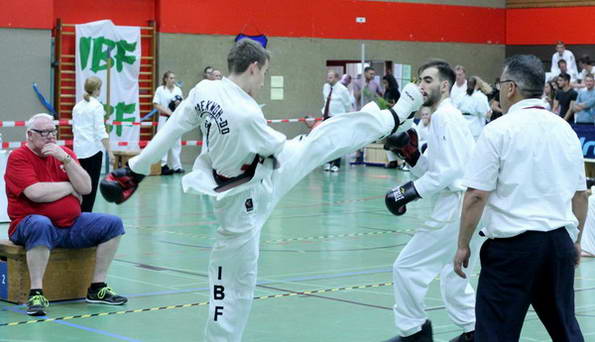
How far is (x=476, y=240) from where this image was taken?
7.18m

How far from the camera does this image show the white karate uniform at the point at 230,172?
19.1ft

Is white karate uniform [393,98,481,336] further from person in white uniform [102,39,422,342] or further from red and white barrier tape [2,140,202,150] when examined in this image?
red and white barrier tape [2,140,202,150]

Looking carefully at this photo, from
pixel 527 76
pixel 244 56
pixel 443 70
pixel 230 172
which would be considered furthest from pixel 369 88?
pixel 527 76

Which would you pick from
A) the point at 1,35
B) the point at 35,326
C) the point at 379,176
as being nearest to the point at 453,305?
the point at 35,326

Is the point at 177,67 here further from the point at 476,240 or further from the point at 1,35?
the point at 476,240

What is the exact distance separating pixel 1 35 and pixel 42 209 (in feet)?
47.6

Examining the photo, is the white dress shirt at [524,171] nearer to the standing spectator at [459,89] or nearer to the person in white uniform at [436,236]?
the person in white uniform at [436,236]

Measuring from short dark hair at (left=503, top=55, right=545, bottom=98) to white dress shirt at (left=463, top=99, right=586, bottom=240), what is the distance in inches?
3.1

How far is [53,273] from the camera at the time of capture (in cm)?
859

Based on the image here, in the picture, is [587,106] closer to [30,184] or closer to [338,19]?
[338,19]

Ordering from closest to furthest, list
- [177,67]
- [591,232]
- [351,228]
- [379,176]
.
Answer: [591,232] → [351,228] → [379,176] → [177,67]

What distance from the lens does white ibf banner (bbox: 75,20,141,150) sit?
2278 centimetres

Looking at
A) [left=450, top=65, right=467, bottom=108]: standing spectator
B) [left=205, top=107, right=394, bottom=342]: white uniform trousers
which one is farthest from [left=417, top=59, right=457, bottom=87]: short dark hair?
[left=450, top=65, right=467, bottom=108]: standing spectator

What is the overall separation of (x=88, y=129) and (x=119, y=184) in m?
7.41
